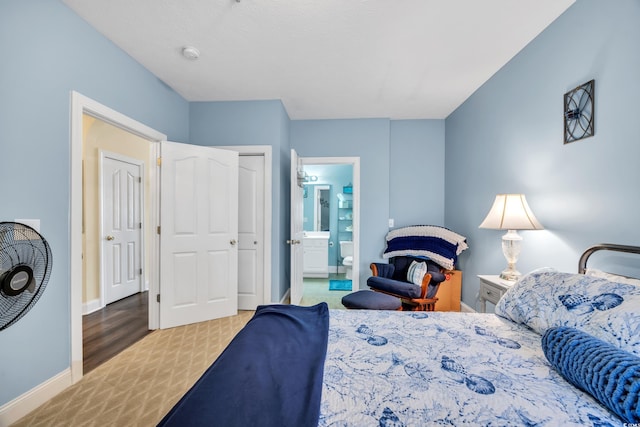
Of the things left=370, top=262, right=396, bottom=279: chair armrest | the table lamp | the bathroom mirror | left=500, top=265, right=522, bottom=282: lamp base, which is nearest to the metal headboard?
the table lamp

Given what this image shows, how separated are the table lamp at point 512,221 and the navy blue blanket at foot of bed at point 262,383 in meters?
1.65

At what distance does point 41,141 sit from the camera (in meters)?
1.74

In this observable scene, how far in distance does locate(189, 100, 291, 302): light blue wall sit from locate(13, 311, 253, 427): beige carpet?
1.11m

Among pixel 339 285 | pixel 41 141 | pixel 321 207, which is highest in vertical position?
pixel 41 141

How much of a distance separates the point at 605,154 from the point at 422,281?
1857mm

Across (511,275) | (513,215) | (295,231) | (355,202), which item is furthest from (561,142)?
(295,231)

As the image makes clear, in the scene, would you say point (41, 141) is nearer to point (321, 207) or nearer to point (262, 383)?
point (262, 383)

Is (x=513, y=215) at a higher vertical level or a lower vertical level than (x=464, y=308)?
higher

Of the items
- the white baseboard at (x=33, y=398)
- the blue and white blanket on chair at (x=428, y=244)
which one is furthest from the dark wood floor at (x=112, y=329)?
the blue and white blanket on chair at (x=428, y=244)

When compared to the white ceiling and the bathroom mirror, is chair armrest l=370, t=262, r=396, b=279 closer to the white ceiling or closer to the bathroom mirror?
the white ceiling

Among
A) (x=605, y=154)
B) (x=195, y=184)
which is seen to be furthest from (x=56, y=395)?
(x=605, y=154)

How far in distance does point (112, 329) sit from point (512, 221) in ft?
12.8

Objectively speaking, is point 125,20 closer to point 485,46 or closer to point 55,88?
point 55,88

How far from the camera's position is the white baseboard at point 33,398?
1546mm
